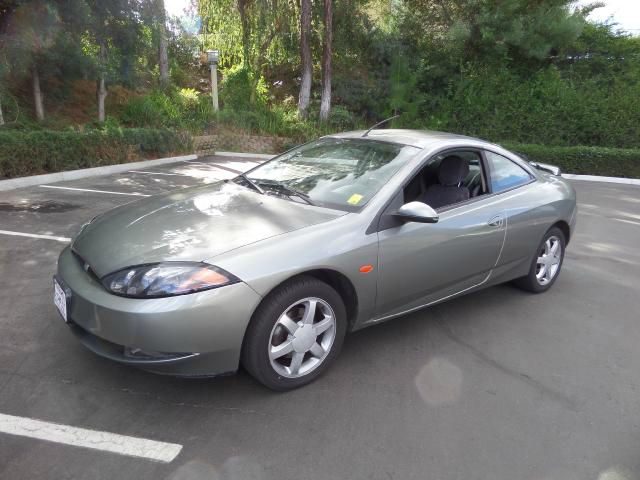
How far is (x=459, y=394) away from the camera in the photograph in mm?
2959

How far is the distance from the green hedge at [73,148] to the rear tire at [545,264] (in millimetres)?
8539

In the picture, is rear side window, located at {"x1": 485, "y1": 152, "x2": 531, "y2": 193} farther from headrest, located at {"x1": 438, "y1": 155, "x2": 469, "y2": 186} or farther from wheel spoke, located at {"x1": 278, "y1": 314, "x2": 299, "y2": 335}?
wheel spoke, located at {"x1": 278, "y1": 314, "x2": 299, "y2": 335}

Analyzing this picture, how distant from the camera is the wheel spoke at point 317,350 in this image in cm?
294

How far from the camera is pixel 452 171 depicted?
400 cm

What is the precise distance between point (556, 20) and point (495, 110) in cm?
312

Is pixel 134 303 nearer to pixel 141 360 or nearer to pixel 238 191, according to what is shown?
pixel 141 360

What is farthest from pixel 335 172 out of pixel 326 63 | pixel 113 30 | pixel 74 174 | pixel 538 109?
pixel 326 63

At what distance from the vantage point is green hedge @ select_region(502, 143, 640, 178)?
12.3 metres

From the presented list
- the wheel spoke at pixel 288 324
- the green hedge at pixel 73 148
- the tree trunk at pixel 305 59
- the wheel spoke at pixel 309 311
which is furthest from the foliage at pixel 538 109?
the wheel spoke at pixel 288 324

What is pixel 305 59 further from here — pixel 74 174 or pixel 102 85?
pixel 74 174

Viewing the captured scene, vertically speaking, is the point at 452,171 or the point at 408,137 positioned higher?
the point at 408,137

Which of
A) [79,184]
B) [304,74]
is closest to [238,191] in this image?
[79,184]

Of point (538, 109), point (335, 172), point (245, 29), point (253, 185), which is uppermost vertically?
point (245, 29)

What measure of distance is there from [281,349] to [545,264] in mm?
2841
